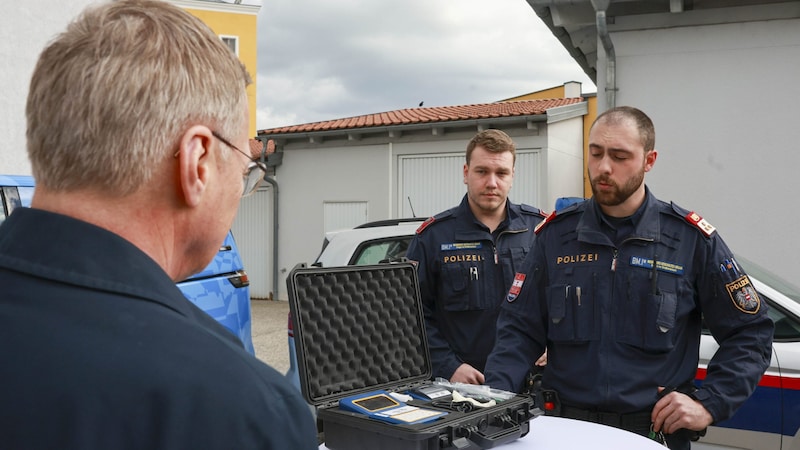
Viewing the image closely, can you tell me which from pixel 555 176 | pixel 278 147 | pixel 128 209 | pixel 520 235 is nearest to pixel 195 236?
pixel 128 209

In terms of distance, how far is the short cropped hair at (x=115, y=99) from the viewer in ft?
2.81

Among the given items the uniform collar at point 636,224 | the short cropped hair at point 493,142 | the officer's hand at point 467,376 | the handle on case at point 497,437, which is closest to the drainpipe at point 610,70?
the short cropped hair at point 493,142

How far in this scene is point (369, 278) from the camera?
6.53 feet

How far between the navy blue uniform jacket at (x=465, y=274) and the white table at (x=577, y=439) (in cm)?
135

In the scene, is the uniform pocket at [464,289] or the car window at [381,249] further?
the car window at [381,249]

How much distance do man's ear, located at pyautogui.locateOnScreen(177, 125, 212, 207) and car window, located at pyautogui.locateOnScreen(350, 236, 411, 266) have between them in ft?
12.7

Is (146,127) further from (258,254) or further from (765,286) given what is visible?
(258,254)

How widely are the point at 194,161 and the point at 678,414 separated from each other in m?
1.93

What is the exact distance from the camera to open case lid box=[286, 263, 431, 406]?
1.83 metres

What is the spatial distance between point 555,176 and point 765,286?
384 inches

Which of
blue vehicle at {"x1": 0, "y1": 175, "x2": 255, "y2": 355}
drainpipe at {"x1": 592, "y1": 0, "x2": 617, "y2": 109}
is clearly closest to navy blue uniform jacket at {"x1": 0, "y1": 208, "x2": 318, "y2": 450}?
blue vehicle at {"x1": 0, "y1": 175, "x2": 255, "y2": 355}

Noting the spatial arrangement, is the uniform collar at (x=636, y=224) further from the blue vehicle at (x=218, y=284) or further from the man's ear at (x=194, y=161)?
the blue vehicle at (x=218, y=284)

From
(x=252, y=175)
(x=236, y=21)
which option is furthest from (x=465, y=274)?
(x=236, y=21)

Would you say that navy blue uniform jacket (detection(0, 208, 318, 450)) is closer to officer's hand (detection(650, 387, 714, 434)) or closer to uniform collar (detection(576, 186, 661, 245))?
officer's hand (detection(650, 387, 714, 434))
